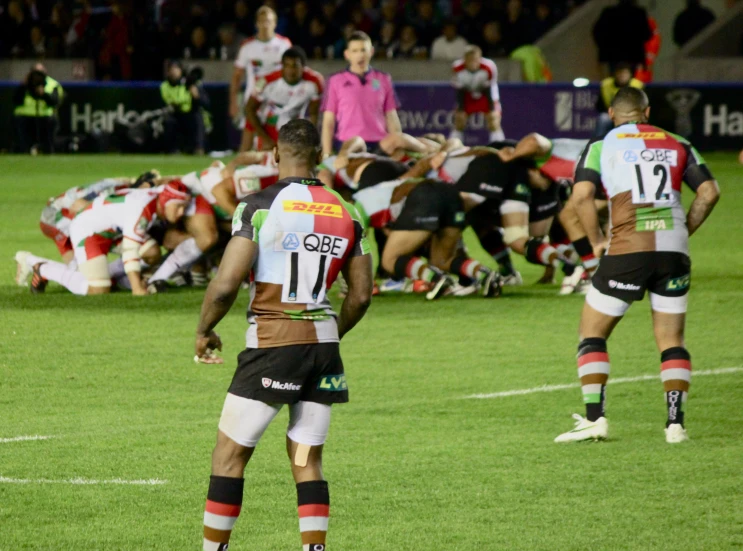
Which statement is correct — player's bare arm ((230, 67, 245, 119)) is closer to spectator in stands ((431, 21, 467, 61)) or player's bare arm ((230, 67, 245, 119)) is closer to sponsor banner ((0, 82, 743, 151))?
sponsor banner ((0, 82, 743, 151))

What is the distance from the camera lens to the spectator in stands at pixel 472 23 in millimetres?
28266

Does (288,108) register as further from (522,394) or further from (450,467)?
(450,467)

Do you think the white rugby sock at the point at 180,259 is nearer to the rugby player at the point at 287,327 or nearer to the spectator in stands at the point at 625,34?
the rugby player at the point at 287,327

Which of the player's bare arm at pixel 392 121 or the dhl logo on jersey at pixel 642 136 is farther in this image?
the player's bare arm at pixel 392 121

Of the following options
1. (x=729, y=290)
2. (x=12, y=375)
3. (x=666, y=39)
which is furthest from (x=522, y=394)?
(x=666, y=39)

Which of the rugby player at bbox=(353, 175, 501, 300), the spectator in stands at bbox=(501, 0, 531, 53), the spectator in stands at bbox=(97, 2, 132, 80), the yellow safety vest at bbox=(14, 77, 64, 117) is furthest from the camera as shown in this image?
the spectator in stands at bbox=(97, 2, 132, 80)

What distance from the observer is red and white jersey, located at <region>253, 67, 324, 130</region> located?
590 inches

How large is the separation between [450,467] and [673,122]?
20.1m

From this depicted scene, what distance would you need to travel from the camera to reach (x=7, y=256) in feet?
47.8

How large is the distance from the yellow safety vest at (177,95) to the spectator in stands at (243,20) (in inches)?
155

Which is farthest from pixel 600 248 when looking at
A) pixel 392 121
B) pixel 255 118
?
pixel 255 118

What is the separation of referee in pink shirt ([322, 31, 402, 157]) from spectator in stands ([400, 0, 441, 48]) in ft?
47.2

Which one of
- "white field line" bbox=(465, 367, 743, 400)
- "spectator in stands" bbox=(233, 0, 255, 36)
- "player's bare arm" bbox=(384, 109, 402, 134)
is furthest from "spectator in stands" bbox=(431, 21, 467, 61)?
"white field line" bbox=(465, 367, 743, 400)

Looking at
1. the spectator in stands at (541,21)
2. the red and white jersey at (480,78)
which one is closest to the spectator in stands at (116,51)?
the spectator in stands at (541,21)
